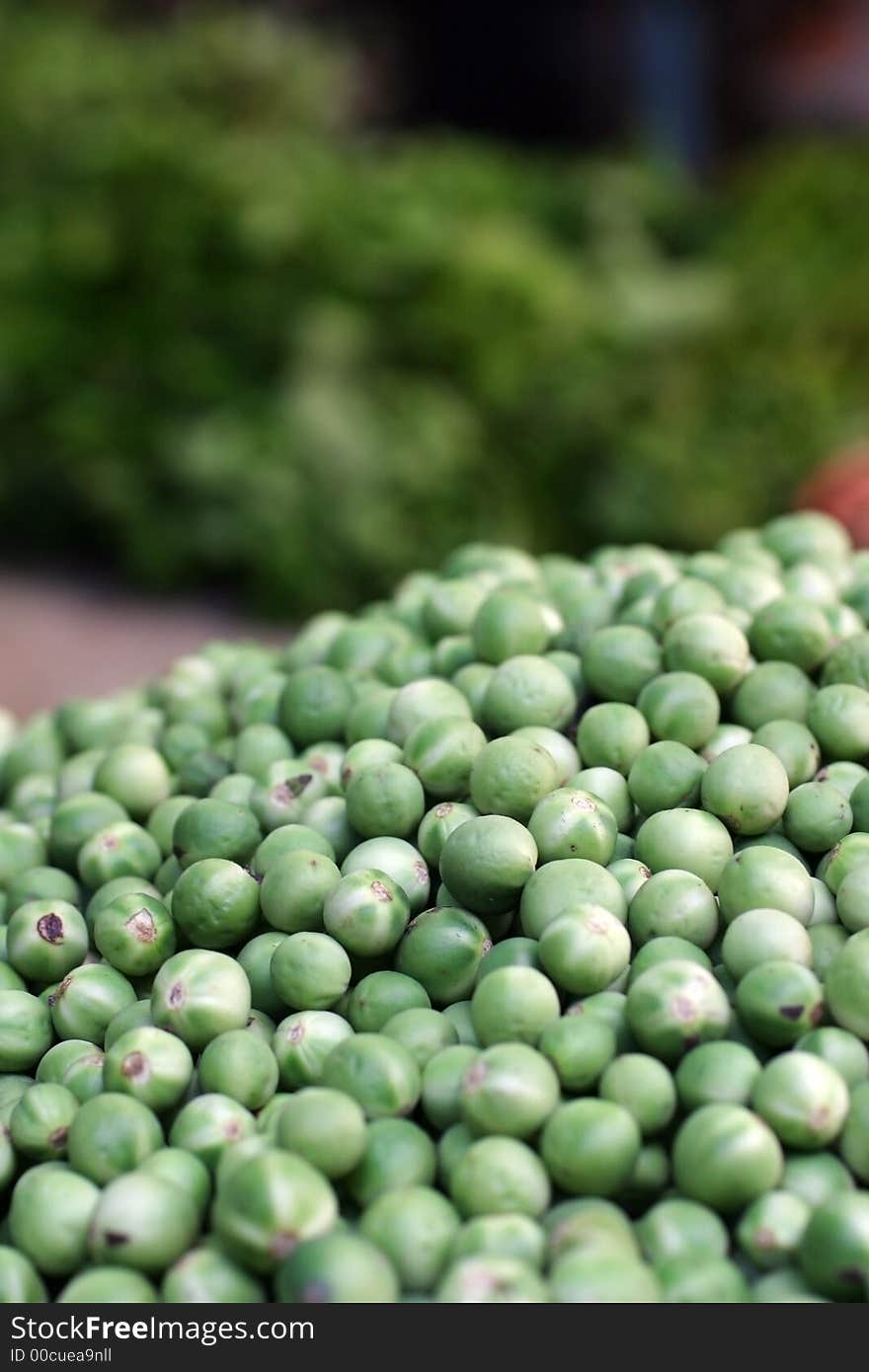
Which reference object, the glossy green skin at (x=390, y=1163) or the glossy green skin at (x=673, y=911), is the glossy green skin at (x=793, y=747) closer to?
the glossy green skin at (x=673, y=911)

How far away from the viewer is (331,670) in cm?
206

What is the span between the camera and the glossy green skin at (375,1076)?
1340mm

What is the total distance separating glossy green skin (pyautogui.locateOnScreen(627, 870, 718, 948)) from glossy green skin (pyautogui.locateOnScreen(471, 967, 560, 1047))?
16 centimetres

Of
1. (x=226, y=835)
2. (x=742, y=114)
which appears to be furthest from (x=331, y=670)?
(x=742, y=114)

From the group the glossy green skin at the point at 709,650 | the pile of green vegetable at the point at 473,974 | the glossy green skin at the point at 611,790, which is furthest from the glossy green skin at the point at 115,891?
the glossy green skin at the point at 709,650

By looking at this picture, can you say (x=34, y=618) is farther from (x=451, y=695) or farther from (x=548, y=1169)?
(x=548, y=1169)

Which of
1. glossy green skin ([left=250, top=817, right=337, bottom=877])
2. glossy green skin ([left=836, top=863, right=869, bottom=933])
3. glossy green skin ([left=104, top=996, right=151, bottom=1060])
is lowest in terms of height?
glossy green skin ([left=104, top=996, right=151, bottom=1060])

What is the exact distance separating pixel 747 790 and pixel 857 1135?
46 centimetres

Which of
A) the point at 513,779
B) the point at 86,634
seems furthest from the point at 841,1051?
the point at 86,634

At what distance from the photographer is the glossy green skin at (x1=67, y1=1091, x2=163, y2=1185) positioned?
4.38 ft

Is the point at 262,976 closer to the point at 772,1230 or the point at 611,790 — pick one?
the point at 611,790

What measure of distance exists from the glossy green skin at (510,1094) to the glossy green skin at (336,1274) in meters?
0.18

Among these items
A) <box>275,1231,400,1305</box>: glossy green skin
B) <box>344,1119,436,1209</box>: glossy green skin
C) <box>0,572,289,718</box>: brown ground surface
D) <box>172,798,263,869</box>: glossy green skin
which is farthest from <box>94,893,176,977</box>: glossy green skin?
<box>0,572,289,718</box>: brown ground surface

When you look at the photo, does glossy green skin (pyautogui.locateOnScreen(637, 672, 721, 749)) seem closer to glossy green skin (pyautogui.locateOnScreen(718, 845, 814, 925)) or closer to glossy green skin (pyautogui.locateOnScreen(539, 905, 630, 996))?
glossy green skin (pyautogui.locateOnScreen(718, 845, 814, 925))
